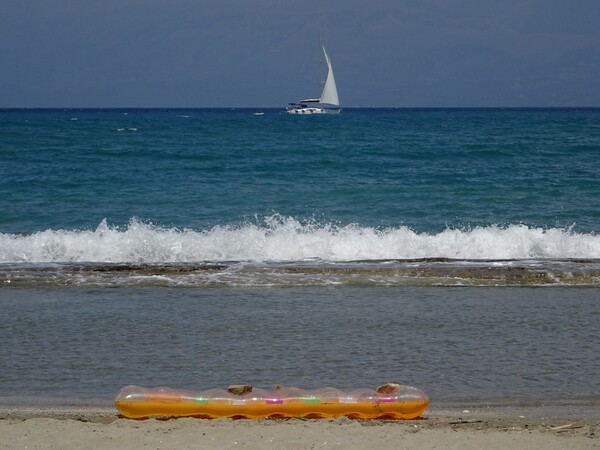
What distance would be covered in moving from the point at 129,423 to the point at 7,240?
10337 millimetres

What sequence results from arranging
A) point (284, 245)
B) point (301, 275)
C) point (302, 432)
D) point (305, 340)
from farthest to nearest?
point (284, 245)
point (301, 275)
point (305, 340)
point (302, 432)

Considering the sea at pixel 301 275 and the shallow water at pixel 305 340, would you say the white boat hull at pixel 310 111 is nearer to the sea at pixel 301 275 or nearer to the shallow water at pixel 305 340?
the sea at pixel 301 275

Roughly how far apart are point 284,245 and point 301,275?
2.83m

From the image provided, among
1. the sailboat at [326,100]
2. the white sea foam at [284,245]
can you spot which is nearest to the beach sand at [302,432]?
the white sea foam at [284,245]

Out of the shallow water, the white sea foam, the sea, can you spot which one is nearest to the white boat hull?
the sea

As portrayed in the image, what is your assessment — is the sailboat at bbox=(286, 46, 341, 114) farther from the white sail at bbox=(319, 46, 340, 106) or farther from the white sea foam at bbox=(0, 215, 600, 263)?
the white sea foam at bbox=(0, 215, 600, 263)

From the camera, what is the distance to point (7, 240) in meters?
15.3

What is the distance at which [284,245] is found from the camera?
15023 millimetres

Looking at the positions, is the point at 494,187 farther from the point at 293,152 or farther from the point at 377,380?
the point at 377,380

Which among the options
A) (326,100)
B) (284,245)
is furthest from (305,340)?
(326,100)

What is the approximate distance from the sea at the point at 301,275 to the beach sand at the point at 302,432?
55 cm

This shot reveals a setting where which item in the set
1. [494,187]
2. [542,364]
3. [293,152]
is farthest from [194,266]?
[293,152]

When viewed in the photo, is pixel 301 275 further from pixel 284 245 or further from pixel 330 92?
pixel 330 92

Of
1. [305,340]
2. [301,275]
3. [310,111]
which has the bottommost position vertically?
[305,340]
